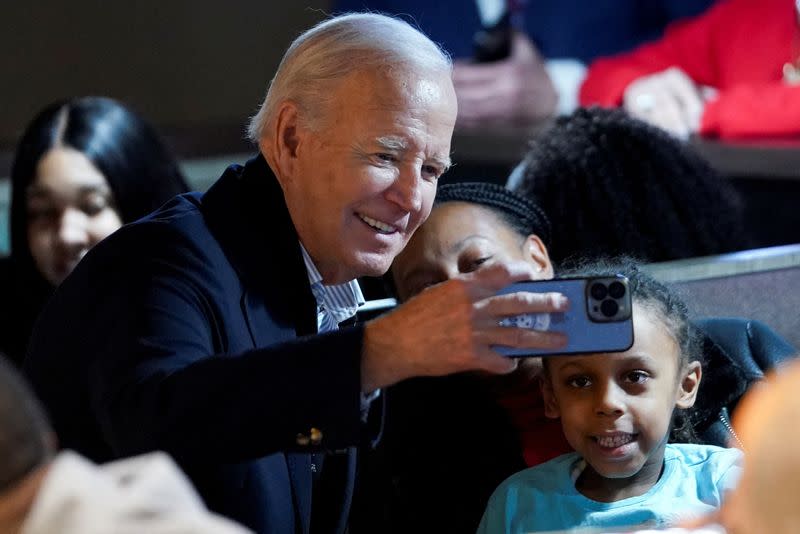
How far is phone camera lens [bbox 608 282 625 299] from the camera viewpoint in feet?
4.42

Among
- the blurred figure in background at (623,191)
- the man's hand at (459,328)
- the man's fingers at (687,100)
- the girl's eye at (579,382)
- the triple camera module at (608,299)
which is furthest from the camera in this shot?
the man's fingers at (687,100)

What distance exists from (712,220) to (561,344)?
131cm

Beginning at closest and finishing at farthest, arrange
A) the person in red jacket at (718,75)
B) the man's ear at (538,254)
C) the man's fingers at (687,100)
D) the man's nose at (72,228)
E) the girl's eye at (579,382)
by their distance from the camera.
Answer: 1. the girl's eye at (579,382)
2. the man's ear at (538,254)
3. the man's nose at (72,228)
4. the person in red jacket at (718,75)
5. the man's fingers at (687,100)

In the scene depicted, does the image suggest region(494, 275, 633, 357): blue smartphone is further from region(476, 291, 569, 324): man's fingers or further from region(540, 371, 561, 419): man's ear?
region(540, 371, 561, 419): man's ear

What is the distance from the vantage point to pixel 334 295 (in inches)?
65.7

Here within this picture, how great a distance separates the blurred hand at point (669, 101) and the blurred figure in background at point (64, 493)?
309cm

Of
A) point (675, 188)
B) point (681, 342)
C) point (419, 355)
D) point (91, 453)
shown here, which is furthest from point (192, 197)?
point (675, 188)

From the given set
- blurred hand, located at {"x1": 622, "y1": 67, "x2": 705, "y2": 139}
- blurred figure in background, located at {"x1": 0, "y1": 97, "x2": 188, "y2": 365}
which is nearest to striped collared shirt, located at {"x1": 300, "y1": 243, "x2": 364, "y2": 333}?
blurred figure in background, located at {"x1": 0, "y1": 97, "x2": 188, "y2": 365}

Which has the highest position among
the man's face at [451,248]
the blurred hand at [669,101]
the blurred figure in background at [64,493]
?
the blurred figure in background at [64,493]

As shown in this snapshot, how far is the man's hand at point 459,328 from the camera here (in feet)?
4.06

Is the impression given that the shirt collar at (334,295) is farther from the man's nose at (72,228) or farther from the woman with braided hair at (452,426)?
the man's nose at (72,228)

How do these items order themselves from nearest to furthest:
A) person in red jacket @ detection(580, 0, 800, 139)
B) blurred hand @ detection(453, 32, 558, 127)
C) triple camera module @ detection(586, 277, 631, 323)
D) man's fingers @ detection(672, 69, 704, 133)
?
triple camera module @ detection(586, 277, 631, 323) < person in red jacket @ detection(580, 0, 800, 139) < man's fingers @ detection(672, 69, 704, 133) < blurred hand @ detection(453, 32, 558, 127)

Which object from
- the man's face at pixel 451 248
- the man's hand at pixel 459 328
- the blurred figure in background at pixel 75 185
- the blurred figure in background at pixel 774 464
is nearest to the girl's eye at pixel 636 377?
the man's face at pixel 451 248

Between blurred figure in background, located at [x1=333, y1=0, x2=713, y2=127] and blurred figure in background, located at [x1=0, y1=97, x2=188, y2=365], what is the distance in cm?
162
